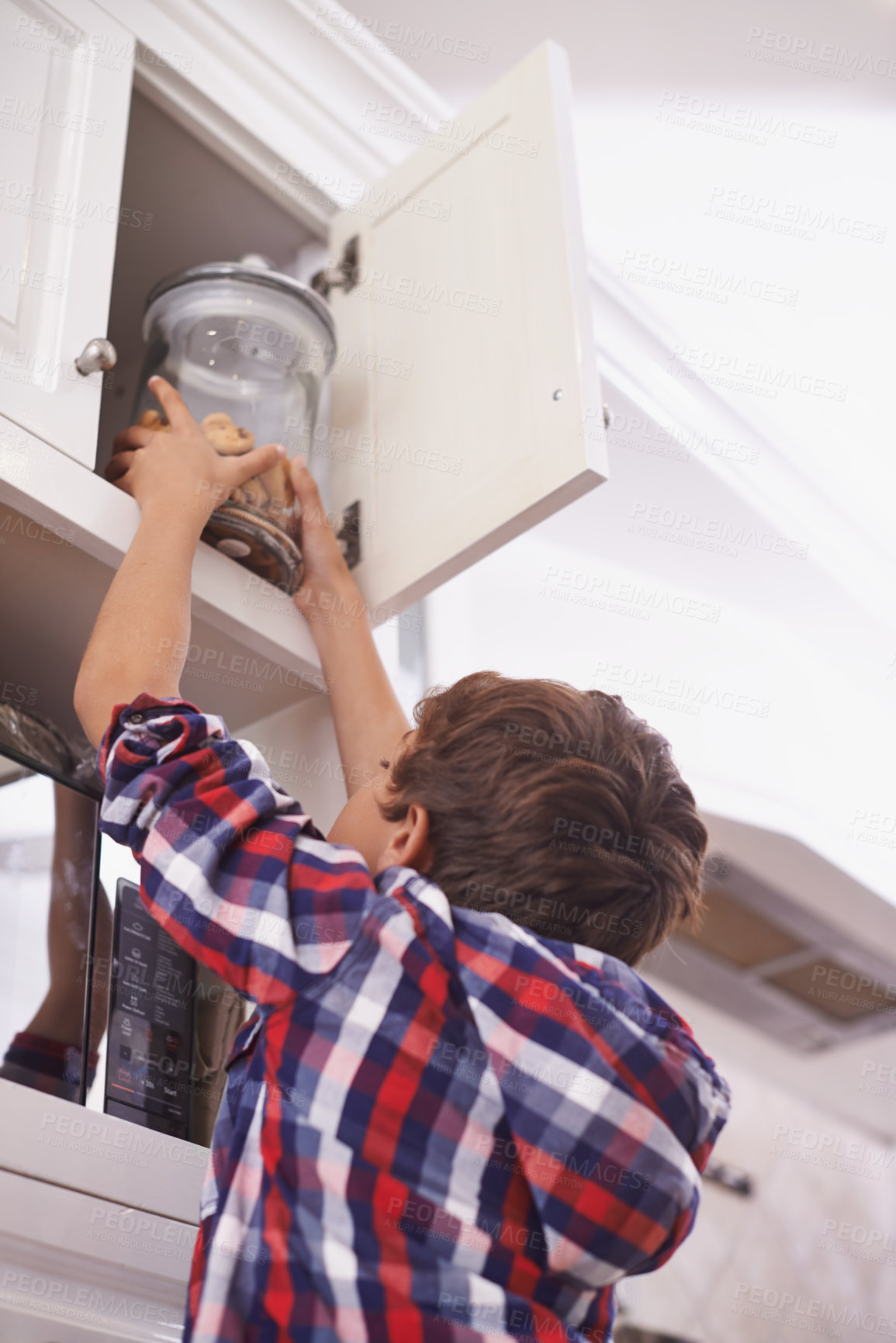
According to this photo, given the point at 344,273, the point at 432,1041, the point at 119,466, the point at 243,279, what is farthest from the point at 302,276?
the point at 432,1041

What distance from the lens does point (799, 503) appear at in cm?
190

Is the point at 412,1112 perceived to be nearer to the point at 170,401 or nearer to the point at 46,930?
the point at 46,930

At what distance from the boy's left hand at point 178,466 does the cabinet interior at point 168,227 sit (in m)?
0.34

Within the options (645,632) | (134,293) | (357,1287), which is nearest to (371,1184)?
(357,1287)

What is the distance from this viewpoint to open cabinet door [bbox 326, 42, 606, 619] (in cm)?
90

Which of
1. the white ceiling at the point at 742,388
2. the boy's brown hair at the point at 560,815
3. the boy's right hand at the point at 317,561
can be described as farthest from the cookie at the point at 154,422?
the white ceiling at the point at 742,388

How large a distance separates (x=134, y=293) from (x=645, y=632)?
3.26 feet

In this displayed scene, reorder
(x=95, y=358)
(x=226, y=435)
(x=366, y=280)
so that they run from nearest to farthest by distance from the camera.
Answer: (x=95, y=358) → (x=226, y=435) → (x=366, y=280)

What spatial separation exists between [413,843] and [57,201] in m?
0.61

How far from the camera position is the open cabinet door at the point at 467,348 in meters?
0.90

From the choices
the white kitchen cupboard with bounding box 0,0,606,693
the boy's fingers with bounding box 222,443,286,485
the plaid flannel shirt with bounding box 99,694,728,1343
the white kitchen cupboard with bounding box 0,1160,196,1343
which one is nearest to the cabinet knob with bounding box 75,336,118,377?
the white kitchen cupboard with bounding box 0,0,606,693

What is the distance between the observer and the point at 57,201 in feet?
3.07

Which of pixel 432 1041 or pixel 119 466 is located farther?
pixel 119 466

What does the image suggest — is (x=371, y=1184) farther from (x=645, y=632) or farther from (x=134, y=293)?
(x=645, y=632)
